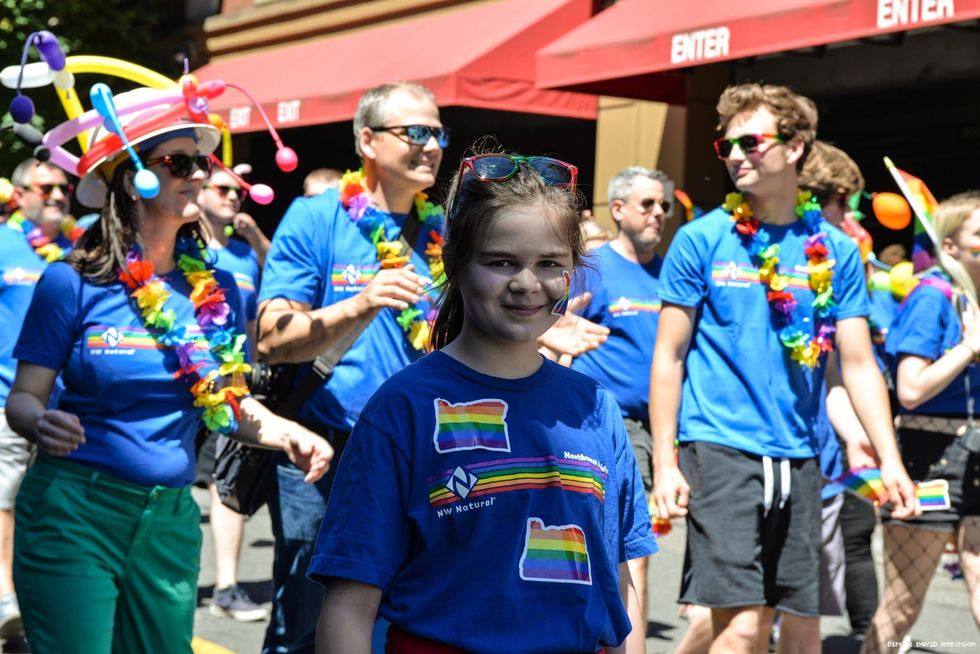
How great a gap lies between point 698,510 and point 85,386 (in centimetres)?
203

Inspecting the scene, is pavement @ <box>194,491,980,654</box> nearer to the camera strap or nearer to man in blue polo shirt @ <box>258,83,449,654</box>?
man in blue polo shirt @ <box>258,83,449,654</box>

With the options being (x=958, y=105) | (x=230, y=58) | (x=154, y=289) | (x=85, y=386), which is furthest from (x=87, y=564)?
(x=230, y=58)

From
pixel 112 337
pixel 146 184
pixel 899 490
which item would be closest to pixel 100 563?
pixel 112 337

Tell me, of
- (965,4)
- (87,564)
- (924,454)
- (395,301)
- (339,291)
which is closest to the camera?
(87,564)

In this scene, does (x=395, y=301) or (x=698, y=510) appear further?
(x=698, y=510)

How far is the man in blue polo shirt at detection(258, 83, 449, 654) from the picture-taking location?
4.49 meters

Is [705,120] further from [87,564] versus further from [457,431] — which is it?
[457,431]

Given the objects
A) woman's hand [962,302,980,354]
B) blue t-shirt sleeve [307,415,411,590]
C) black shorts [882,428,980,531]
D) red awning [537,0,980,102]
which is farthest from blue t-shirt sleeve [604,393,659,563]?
red awning [537,0,980,102]

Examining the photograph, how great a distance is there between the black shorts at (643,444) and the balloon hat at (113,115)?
235cm

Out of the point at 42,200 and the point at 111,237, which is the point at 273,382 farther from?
the point at 42,200

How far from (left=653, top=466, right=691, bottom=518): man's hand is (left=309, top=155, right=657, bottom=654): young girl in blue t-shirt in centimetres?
199

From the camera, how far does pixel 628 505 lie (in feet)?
8.89

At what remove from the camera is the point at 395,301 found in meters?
4.07

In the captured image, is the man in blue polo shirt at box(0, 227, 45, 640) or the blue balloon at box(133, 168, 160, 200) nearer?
the blue balloon at box(133, 168, 160, 200)
